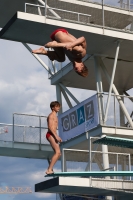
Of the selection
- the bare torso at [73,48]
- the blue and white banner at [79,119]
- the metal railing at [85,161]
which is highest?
the blue and white banner at [79,119]

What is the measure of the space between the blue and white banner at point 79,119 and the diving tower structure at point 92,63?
0.27 meters

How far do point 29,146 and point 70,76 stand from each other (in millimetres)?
4675

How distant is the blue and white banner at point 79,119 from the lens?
2888cm

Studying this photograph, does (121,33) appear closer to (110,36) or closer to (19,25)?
(110,36)

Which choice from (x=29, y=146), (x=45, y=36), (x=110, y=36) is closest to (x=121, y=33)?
(x=110, y=36)

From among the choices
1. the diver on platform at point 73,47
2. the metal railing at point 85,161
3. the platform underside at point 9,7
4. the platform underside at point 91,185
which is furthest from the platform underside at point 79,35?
the diver on platform at point 73,47

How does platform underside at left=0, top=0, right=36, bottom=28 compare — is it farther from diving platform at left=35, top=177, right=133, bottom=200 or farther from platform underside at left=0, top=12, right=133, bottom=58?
diving platform at left=35, top=177, right=133, bottom=200

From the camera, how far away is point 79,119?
30.0 metres

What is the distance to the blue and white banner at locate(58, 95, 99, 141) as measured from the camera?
28.9 m

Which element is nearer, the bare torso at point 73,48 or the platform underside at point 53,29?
the bare torso at point 73,48

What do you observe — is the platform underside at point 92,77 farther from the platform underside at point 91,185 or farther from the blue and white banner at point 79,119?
the platform underside at point 91,185

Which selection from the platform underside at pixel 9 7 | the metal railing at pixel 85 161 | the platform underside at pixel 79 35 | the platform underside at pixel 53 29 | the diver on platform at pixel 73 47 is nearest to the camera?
the diver on platform at pixel 73 47

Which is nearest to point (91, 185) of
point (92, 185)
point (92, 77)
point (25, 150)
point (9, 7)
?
point (92, 185)

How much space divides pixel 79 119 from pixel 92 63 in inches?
152
